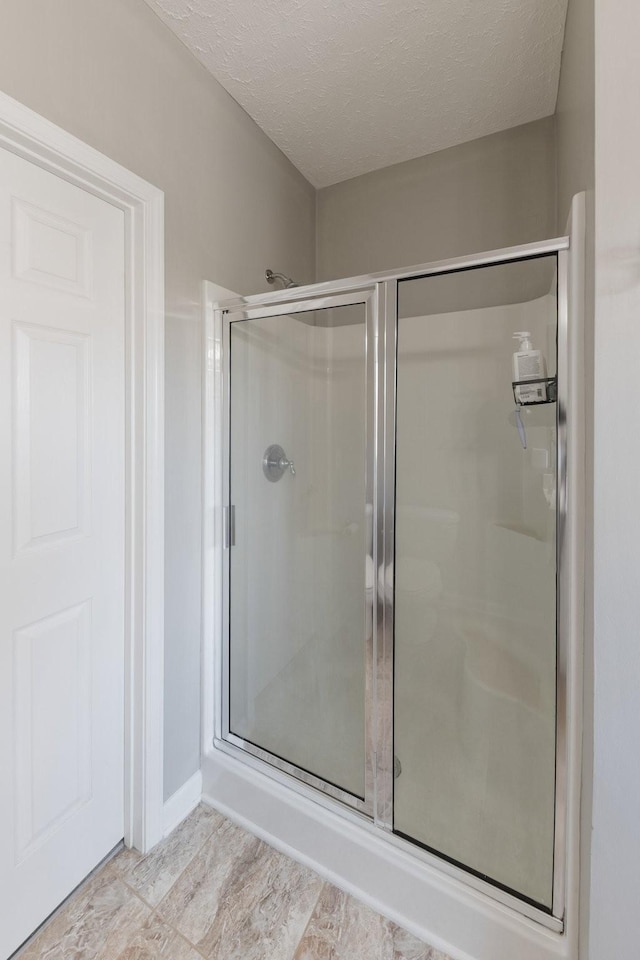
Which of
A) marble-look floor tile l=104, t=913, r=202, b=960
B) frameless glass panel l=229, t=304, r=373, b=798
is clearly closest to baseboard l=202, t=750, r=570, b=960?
frameless glass panel l=229, t=304, r=373, b=798

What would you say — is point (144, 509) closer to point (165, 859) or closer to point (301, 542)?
point (301, 542)

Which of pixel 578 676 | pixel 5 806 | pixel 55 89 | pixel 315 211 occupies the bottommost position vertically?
pixel 5 806

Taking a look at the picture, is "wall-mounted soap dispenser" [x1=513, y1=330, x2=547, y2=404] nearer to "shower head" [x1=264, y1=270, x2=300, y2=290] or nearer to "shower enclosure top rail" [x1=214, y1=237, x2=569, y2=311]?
"shower enclosure top rail" [x1=214, y1=237, x2=569, y2=311]

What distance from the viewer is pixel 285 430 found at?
1.55 metres

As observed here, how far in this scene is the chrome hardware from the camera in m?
1.56

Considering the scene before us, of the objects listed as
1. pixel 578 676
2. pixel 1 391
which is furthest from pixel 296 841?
pixel 1 391

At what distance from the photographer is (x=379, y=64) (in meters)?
1.45

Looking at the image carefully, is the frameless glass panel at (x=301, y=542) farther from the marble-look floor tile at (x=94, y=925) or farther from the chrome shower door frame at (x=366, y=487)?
the marble-look floor tile at (x=94, y=925)

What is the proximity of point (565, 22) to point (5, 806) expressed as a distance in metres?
2.59

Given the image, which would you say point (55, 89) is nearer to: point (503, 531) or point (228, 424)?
point (228, 424)

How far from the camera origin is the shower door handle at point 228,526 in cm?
159

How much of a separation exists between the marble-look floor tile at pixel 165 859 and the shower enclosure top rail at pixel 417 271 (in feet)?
5.62

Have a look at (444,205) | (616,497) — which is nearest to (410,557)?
(616,497)

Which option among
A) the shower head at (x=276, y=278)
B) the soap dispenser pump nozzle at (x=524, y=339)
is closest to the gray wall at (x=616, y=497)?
the soap dispenser pump nozzle at (x=524, y=339)
